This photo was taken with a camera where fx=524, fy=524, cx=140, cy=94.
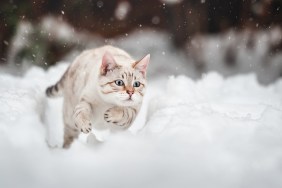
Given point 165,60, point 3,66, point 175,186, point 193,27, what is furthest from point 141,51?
point 175,186

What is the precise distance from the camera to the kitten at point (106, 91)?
2.78 m

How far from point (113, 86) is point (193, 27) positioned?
2.26 m

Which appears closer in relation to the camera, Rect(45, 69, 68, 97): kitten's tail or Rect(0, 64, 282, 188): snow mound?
Rect(0, 64, 282, 188): snow mound

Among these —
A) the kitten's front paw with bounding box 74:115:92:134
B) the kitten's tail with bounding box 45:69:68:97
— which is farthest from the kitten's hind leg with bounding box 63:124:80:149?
the kitten's front paw with bounding box 74:115:92:134

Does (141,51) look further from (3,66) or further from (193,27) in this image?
(3,66)

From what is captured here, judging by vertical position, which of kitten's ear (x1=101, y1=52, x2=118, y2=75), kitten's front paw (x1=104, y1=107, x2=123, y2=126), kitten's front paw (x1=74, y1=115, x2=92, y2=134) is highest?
kitten's ear (x1=101, y1=52, x2=118, y2=75)

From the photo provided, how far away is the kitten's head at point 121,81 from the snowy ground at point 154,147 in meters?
0.33

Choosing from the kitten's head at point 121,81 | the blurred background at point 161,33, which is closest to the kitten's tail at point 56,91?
the kitten's head at point 121,81

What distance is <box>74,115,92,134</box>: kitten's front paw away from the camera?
2.72 meters

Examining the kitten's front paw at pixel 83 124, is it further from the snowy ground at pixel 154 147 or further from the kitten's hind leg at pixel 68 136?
the kitten's hind leg at pixel 68 136

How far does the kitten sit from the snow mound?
0.19 metres

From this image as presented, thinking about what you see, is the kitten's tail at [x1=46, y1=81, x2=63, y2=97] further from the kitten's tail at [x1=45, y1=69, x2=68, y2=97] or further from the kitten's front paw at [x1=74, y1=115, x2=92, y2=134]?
the kitten's front paw at [x1=74, y1=115, x2=92, y2=134]

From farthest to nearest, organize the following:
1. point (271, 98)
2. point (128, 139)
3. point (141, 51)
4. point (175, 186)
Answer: point (141, 51), point (271, 98), point (128, 139), point (175, 186)

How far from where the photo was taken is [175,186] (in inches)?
104
